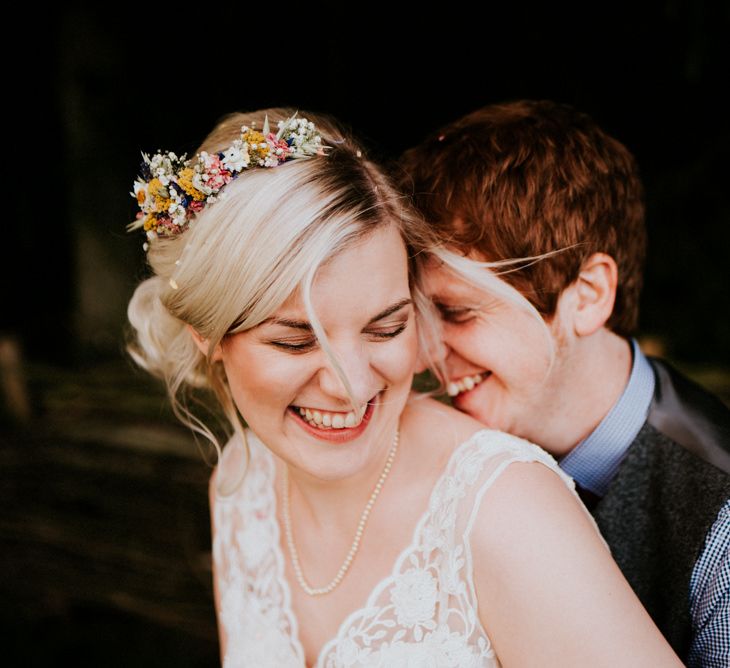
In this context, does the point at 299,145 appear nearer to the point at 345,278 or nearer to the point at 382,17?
the point at 345,278

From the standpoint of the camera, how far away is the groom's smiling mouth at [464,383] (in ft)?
7.05

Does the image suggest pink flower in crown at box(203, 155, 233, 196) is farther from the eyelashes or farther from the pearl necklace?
the pearl necklace

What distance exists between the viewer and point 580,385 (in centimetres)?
212

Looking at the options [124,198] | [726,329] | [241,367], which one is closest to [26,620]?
[124,198]

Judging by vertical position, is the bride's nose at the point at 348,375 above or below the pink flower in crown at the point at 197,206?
below

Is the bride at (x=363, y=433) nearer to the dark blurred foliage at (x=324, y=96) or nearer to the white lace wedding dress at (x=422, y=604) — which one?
the white lace wedding dress at (x=422, y=604)

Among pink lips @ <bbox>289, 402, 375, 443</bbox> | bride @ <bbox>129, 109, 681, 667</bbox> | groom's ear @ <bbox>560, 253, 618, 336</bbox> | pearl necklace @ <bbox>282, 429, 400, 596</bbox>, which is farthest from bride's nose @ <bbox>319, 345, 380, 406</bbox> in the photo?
groom's ear @ <bbox>560, 253, 618, 336</bbox>

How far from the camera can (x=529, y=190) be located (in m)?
2.01

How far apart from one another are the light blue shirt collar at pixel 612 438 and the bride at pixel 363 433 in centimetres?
35

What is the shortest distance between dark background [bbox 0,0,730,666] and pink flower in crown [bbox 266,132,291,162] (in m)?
2.42

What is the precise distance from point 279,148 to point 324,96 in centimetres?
325

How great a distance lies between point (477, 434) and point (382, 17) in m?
3.21

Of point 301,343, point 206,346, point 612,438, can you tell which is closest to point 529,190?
point 612,438

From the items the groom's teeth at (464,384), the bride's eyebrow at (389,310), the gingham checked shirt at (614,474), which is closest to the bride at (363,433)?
the bride's eyebrow at (389,310)
